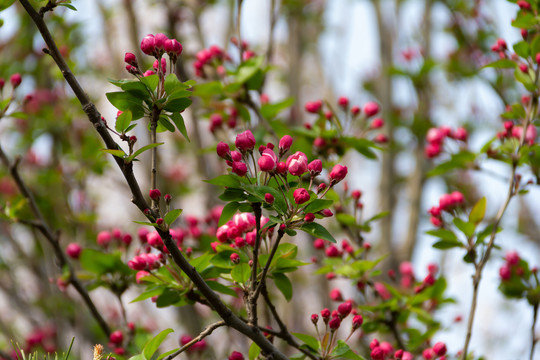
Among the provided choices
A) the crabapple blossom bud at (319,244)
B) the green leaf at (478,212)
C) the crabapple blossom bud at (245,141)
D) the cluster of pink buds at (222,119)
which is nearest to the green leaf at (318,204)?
the crabapple blossom bud at (245,141)

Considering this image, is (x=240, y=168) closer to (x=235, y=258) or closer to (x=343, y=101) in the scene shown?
(x=235, y=258)

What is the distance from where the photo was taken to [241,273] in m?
1.67

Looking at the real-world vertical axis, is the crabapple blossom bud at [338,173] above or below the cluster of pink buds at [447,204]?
above

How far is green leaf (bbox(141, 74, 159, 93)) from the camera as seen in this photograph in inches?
59.0

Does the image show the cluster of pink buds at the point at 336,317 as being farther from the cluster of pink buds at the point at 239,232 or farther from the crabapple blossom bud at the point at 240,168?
the crabapple blossom bud at the point at 240,168

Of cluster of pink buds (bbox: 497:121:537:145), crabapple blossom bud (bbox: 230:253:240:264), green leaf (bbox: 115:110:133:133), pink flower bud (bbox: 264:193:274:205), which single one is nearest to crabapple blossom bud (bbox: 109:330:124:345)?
crabapple blossom bud (bbox: 230:253:240:264)

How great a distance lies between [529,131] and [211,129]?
63.9 inches

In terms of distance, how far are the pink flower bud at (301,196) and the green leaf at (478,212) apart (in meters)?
0.99

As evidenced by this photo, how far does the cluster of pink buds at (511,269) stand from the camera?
2484 mm

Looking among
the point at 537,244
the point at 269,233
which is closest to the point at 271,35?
the point at 269,233

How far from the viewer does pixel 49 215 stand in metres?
4.51

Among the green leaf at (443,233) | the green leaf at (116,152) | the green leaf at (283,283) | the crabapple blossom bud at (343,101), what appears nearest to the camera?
the green leaf at (116,152)

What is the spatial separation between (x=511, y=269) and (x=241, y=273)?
4.96 feet

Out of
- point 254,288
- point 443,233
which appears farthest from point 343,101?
point 254,288
